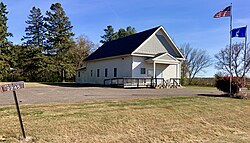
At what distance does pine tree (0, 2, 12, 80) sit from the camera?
3634 centimetres

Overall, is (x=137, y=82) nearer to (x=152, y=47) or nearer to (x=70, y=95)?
(x=152, y=47)

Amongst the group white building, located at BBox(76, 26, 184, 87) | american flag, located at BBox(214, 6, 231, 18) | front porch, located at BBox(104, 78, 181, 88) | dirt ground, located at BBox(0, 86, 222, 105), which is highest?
american flag, located at BBox(214, 6, 231, 18)

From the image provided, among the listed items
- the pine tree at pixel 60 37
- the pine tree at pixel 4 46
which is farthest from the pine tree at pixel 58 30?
the pine tree at pixel 4 46

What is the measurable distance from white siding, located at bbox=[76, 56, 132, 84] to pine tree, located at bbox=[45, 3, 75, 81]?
617 centimetres

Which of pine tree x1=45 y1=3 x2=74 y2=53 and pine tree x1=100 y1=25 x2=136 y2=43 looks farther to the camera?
pine tree x1=100 y1=25 x2=136 y2=43

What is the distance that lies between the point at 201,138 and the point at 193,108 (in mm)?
3454

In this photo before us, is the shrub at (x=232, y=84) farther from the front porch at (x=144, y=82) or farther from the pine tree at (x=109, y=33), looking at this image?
the pine tree at (x=109, y=33)

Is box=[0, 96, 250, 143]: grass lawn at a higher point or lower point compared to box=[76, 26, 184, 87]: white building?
lower

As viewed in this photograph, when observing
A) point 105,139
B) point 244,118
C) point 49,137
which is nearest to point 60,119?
point 49,137

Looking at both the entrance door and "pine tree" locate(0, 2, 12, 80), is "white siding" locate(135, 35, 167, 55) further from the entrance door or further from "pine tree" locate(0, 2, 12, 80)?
"pine tree" locate(0, 2, 12, 80)

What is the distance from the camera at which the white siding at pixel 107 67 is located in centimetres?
2530

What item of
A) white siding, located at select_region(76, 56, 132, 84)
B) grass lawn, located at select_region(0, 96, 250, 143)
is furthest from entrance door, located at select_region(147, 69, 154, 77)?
grass lawn, located at select_region(0, 96, 250, 143)

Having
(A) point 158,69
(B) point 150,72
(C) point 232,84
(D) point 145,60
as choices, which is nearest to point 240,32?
(C) point 232,84

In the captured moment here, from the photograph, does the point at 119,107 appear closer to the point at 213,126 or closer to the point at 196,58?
the point at 213,126
